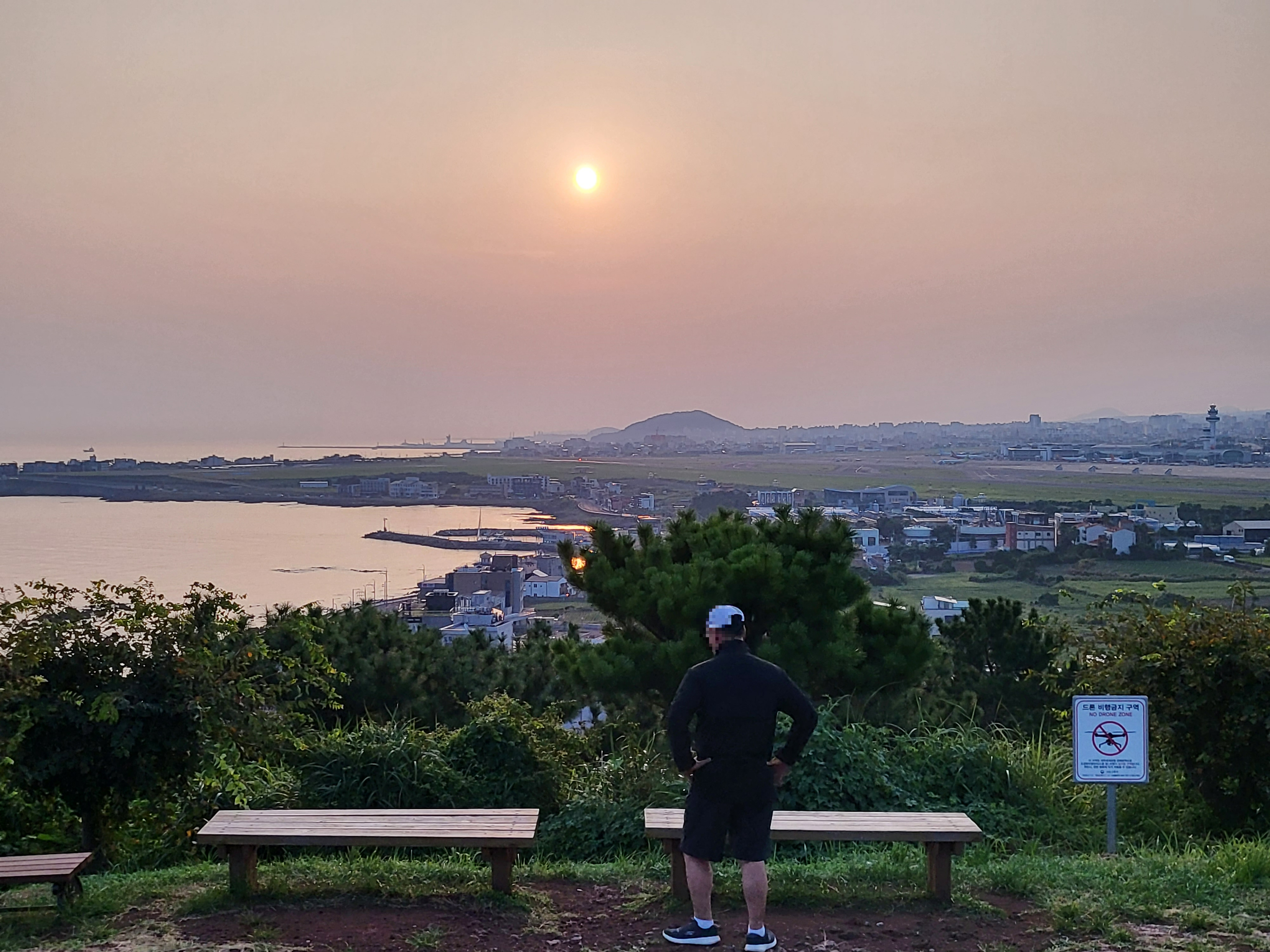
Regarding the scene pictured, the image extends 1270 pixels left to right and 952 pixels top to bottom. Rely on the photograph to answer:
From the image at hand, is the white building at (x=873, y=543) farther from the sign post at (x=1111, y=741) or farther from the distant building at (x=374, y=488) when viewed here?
the distant building at (x=374, y=488)

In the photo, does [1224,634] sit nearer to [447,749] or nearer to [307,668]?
[447,749]

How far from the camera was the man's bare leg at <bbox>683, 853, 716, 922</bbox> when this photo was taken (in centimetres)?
488

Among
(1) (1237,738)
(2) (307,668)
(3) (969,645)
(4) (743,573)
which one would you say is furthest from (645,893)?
(3) (969,645)

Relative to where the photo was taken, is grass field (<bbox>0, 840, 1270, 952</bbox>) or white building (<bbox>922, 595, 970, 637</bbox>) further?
white building (<bbox>922, 595, 970, 637</bbox>)

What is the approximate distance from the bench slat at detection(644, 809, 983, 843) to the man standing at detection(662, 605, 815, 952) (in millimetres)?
456

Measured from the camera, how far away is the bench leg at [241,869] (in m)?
5.63

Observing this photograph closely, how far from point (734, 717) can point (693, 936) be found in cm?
115

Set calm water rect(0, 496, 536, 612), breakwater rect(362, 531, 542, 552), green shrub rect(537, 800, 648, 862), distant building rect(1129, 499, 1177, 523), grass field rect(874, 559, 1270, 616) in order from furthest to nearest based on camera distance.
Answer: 1. distant building rect(1129, 499, 1177, 523)
2. breakwater rect(362, 531, 542, 552)
3. grass field rect(874, 559, 1270, 616)
4. calm water rect(0, 496, 536, 612)
5. green shrub rect(537, 800, 648, 862)

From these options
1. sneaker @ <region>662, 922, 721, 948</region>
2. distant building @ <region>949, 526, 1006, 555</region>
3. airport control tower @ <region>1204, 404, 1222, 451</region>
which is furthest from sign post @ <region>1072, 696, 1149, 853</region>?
airport control tower @ <region>1204, 404, 1222, 451</region>

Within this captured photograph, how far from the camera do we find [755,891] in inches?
189

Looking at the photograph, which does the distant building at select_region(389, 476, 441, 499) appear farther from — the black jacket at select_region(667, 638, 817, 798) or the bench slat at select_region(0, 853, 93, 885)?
the black jacket at select_region(667, 638, 817, 798)

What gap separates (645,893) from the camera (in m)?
5.76

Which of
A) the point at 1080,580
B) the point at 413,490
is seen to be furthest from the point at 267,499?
the point at 1080,580

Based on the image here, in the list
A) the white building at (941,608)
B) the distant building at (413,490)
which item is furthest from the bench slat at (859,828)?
the distant building at (413,490)
